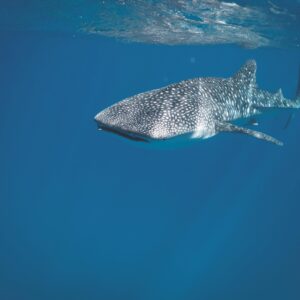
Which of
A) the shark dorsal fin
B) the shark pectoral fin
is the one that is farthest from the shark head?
the shark dorsal fin

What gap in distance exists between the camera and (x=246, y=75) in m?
8.19

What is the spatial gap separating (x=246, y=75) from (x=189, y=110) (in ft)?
11.1

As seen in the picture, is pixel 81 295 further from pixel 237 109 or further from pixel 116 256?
pixel 237 109

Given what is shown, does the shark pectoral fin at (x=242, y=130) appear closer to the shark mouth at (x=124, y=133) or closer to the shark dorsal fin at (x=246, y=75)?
the shark mouth at (x=124, y=133)

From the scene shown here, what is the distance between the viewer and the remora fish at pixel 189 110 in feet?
14.4

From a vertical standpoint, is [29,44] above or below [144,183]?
above

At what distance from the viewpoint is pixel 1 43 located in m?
35.3

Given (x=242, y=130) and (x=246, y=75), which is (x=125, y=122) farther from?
(x=246, y=75)

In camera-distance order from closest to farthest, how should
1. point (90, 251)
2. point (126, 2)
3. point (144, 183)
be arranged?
point (126, 2), point (90, 251), point (144, 183)

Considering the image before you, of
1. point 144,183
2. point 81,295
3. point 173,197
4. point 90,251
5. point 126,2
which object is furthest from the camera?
point 144,183

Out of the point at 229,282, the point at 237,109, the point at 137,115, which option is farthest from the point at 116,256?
the point at 137,115

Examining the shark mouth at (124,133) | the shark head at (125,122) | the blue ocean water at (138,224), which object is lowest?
the blue ocean water at (138,224)

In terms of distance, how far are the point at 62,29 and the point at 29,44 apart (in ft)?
41.6

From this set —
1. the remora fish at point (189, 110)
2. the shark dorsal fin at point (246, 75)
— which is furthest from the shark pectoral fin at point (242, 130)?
the shark dorsal fin at point (246, 75)
